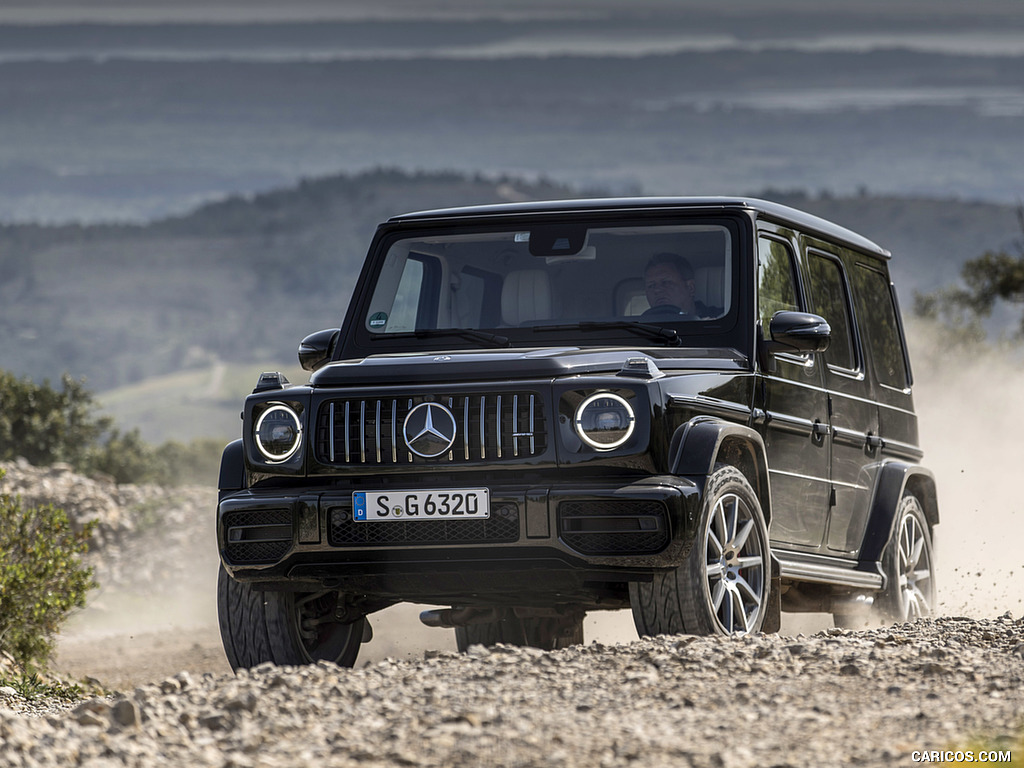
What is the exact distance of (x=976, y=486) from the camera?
15547mm

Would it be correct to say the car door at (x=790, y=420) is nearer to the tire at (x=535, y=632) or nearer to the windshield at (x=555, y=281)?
the windshield at (x=555, y=281)

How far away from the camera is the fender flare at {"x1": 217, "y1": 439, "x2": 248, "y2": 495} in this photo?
6352mm

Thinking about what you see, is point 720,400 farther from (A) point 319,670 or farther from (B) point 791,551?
(A) point 319,670

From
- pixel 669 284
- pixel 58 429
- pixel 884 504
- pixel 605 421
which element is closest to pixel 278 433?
pixel 605 421

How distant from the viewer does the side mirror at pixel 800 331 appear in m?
6.67

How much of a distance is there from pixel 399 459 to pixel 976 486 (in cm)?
1101

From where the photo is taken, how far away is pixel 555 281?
7.14 metres

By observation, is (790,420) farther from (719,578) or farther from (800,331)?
(719,578)

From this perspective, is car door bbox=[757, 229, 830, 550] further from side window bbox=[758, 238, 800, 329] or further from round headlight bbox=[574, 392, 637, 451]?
round headlight bbox=[574, 392, 637, 451]

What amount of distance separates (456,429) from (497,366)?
30 centimetres

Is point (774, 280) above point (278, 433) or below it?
above

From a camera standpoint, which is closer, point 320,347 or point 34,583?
point 320,347

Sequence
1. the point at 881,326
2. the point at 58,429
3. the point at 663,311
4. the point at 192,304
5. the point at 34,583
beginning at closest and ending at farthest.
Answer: the point at 663,311 → the point at 881,326 → the point at 34,583 → the point at 58,429 → the point at 192,304

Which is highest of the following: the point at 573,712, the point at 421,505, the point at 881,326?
the point at 881,326
